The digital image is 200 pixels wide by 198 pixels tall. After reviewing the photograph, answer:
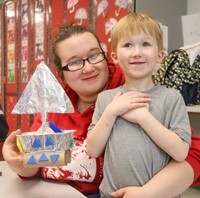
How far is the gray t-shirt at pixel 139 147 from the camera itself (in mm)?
Answer: 971

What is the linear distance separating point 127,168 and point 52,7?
2423mm

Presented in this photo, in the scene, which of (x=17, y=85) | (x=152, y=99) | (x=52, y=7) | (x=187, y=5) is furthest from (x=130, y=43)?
(x=17, y=85)

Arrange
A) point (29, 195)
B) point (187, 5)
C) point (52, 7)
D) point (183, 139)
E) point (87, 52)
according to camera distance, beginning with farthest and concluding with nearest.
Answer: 1. point (52, 7)
2. point (187, 5)
3. point (87, 52)
4. point (29, 195)
5. point (183, 139)

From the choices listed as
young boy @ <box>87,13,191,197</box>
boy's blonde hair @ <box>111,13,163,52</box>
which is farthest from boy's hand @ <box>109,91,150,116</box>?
boy's blonde hair @ <box>111,13,163,52</box>

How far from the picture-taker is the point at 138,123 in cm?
97

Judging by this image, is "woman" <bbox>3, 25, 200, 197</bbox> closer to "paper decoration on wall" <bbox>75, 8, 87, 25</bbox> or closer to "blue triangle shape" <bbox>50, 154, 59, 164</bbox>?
"blue triangle shape" <bbox>50, 154, 59, 164</bbox>

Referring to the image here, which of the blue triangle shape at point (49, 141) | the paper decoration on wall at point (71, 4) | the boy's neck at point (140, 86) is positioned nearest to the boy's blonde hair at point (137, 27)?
the boy's neck at point (140, 86)

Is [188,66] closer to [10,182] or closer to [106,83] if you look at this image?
[106,83]

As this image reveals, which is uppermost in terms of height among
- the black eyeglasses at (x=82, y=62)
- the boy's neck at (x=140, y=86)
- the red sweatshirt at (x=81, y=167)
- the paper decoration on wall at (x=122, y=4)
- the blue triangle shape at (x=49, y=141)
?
the paper decoration on wall at (x=122, y=4)

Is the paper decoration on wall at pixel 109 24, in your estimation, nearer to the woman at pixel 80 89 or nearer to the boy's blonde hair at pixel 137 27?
the woman at pixel 80 89

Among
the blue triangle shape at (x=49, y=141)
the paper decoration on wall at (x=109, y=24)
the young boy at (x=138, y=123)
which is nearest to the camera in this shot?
the blue triangle shape at (x=49, y=141)

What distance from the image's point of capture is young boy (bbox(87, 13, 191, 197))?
0.96 m

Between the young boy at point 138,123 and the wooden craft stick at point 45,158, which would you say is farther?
the young boy at point 138,123

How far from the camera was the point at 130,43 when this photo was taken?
1.03 m
